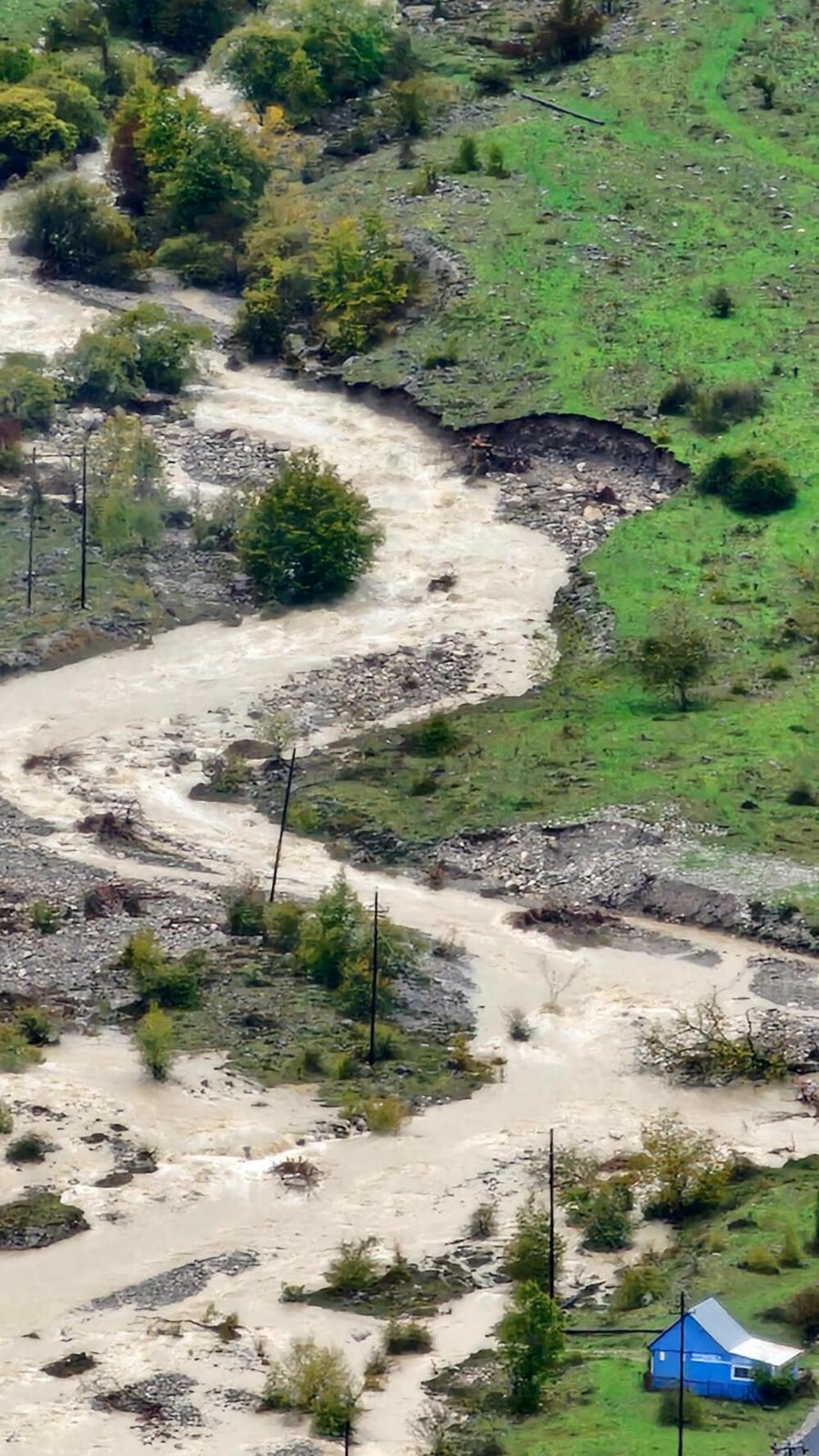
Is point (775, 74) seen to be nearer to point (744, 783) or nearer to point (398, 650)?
point (398, 650)

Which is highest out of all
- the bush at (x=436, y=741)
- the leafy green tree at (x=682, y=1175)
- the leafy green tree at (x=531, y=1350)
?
the leafy green tree at (x=531, y=1350)

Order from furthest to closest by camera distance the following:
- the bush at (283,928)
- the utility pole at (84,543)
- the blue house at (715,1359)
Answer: the utility pole at (84,543), the bush at (283,928), the blue house at (715,1359)

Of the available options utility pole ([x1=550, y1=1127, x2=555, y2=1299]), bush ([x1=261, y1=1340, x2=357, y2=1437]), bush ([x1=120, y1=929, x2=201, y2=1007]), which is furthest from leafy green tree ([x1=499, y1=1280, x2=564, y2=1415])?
bush ([x1=120, y1=929, x2=201, y2=1007])

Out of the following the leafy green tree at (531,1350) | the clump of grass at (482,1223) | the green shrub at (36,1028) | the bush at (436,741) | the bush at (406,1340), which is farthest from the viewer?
the bush at (436,741)

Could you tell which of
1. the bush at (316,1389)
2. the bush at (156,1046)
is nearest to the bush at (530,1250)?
the bush at (316,1389)

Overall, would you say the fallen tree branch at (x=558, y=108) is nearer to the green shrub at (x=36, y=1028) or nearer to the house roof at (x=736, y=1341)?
the green shrub at (x=36, y=1028)

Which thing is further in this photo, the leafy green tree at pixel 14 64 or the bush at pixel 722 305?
the leafy green tree at pixel 14 64
